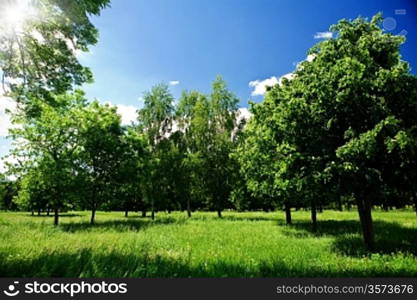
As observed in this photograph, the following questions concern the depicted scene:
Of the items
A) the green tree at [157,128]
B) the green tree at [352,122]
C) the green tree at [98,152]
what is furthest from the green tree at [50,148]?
the green tree at [352,122]

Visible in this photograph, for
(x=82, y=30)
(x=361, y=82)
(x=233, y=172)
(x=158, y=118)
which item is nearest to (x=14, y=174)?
(x=158, y=118)

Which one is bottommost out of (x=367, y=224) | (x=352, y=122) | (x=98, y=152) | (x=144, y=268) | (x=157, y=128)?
(x=144, y=268)

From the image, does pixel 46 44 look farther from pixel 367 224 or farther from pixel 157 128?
pixel 157 128

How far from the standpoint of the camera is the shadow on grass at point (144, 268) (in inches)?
299

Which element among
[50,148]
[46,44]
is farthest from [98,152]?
[46,44]

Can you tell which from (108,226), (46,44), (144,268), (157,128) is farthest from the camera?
(157,128)

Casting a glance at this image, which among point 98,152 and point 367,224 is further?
point 98,152

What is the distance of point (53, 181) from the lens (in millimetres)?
24719

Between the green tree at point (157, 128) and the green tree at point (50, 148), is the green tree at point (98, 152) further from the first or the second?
the green tree at point (157, 128)

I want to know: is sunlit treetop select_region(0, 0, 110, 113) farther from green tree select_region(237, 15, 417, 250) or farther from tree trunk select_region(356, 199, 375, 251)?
tree trunk select_region(356, 199, 375, 251)

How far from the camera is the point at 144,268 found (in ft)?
26.8

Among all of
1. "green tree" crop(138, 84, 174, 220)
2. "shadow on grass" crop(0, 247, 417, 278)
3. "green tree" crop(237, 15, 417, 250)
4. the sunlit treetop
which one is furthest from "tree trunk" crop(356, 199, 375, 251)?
"green tree" crop(138, 84, 174, 220)

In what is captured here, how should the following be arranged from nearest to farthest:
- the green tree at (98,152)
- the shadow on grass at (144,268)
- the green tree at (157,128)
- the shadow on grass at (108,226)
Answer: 1. the shadow on grass at (144,268)
2. the shadow on grass at (108,226)
3. the green tree at (98,152)
4. the green tree at (157,128)

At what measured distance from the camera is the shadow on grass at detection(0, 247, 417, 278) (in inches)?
299
